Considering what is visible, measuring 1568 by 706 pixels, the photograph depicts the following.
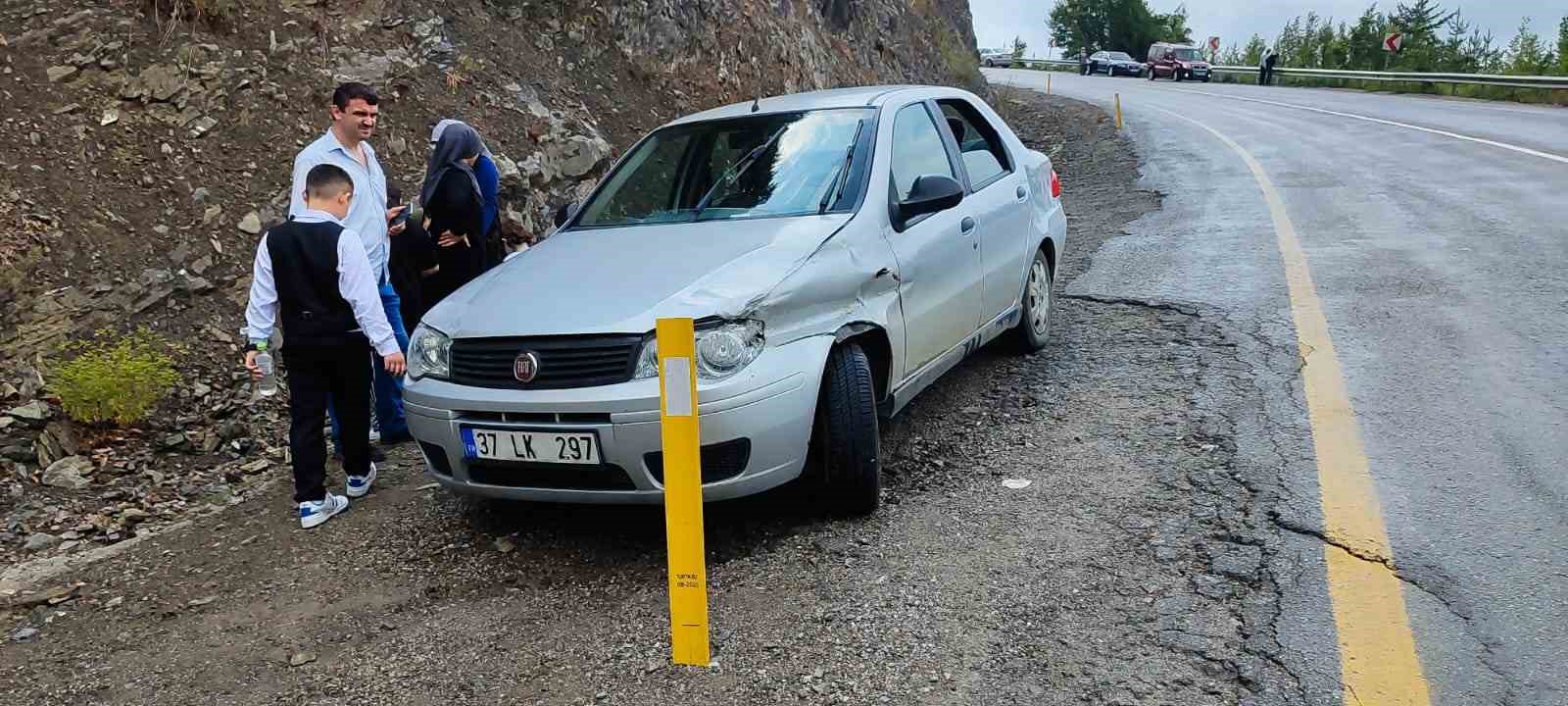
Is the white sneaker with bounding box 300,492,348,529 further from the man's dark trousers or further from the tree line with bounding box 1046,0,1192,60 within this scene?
the tree line with bounding box 1046,0,1192,60

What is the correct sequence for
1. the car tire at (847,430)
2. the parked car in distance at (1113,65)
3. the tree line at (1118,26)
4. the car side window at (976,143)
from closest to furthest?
the car tire at (847,430), the car side window at (976,143), the parked car in distance at (1113,65), the tree line at (1118,26)

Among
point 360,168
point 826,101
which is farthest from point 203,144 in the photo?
point 826,101

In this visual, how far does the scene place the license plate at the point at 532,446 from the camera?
3676 millimetres

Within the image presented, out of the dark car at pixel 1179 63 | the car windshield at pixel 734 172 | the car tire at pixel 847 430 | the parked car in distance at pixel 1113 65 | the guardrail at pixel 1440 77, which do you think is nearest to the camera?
the car tire at pixel 847 430

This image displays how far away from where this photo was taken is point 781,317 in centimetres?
384

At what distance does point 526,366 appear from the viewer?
3.75 m

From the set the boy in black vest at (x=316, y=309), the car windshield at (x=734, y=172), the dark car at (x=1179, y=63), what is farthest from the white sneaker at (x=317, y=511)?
the dark car at (x=1179, y=63)

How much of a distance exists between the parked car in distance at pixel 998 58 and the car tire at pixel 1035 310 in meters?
62.4

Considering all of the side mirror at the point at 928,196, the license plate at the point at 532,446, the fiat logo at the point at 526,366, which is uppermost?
the side mirror at the point at 928,196

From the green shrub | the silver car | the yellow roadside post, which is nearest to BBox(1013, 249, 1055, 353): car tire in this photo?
the silver car

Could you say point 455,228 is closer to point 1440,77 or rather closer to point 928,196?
point 928,196

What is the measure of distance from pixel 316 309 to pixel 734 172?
1.88 m

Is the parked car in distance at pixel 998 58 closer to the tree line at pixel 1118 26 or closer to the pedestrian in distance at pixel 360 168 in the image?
the tree line at pixel 1118 26

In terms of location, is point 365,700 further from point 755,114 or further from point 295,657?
point 755,114
